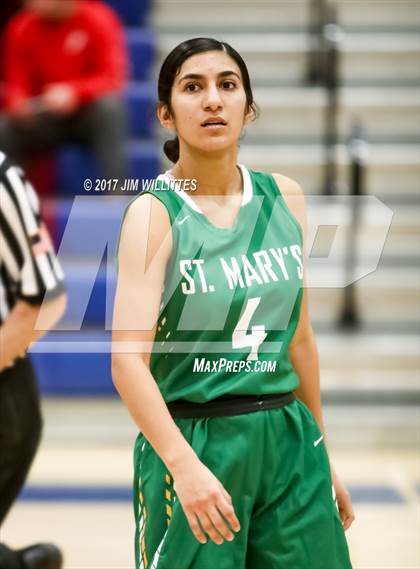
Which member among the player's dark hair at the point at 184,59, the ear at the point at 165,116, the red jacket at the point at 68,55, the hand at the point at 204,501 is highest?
the red jacket at the point at 68,55

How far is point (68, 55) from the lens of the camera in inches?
277

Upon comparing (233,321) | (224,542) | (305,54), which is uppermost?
(305,54)

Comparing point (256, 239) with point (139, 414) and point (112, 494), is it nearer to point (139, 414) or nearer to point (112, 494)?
point (139, 414)

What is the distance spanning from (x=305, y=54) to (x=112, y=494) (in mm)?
4058

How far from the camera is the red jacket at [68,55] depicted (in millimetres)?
6953

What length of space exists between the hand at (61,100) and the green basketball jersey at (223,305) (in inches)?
167

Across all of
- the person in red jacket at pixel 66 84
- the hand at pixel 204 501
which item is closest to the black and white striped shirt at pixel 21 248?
the hand at pixel 204 501

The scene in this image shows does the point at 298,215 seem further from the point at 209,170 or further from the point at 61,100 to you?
the point at 61,100

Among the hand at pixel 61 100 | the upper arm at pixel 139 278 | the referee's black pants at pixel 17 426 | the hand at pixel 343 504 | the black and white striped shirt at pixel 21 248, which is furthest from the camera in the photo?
the hand at pixel 61 100

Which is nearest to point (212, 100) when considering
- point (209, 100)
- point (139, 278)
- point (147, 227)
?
point (209, 100)

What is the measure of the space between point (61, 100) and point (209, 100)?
14.2 ft

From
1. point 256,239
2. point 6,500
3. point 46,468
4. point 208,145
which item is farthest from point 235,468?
point 46,468

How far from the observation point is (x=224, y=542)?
8.39ft

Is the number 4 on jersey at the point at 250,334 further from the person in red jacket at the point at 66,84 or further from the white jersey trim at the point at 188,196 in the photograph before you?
the person in red jacket at the point at 66,84
